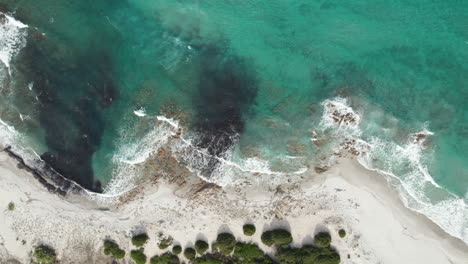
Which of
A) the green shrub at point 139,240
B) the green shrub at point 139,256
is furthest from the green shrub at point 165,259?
the green shrub at point 139,240

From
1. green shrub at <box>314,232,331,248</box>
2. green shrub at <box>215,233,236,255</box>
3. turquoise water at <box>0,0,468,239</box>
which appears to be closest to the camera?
turquoise water at <box>0,0,468,239</box>

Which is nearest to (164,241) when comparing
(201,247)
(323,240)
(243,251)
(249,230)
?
(201,247)

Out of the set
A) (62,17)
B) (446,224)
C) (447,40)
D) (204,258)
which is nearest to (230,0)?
(62,17)

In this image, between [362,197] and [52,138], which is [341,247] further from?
[52,138]

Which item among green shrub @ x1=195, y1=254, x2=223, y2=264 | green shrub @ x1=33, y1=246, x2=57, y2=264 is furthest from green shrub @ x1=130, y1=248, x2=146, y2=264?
green shrub @ x1=33, y1=246, x2=57, y2=264

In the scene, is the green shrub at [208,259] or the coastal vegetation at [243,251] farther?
the green shrub at [208,259]

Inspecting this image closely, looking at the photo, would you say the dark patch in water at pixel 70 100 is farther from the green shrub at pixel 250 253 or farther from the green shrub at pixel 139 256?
the green shrub at pixel 250 253

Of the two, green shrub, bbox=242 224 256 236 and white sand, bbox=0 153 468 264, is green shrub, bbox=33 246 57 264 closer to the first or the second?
white sand, bbox=0 153 468 264
